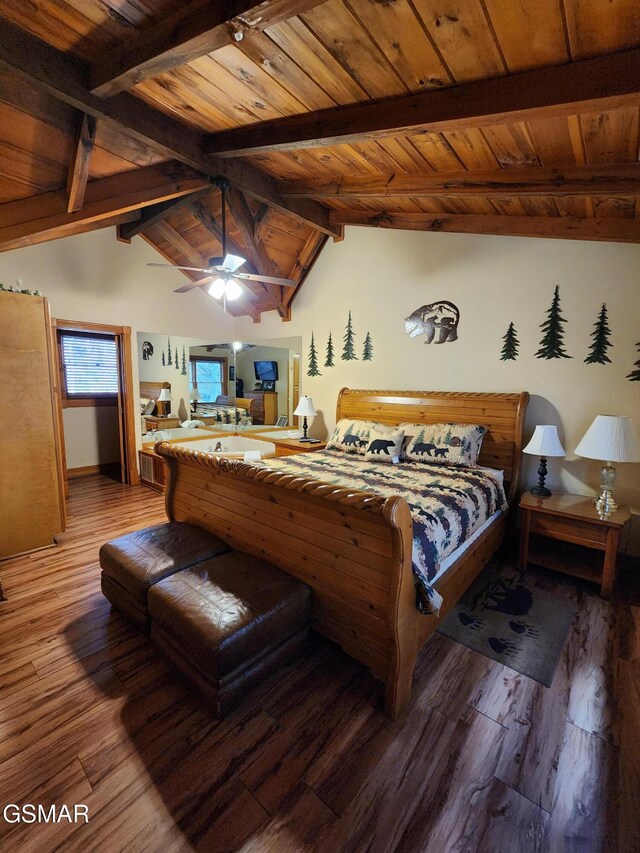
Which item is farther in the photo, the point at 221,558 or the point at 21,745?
the point at 221,558

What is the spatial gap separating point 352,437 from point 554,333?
1965 millimetres

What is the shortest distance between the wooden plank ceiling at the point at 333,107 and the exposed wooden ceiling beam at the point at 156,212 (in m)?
0.15

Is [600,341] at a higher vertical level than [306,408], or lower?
higher

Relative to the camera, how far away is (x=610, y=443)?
2.44 metres

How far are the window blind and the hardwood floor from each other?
3.99m

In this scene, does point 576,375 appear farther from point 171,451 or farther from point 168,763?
point 168,763

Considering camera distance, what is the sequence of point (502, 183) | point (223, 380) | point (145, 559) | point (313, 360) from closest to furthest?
point (145, 559)
point (502, 183)
point (313, 360)
point (223, 380)

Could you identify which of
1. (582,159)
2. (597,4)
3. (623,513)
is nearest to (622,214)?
(582,159)

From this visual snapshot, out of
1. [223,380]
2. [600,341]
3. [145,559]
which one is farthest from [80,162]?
[600,341]

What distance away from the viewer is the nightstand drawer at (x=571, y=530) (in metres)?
2.51

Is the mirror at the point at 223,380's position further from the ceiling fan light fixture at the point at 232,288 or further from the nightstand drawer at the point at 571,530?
the nightstand drawer at the point at 571,530

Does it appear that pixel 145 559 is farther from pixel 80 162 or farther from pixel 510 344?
pixel 510 344

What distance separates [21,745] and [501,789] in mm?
1908

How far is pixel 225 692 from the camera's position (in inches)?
61.1
